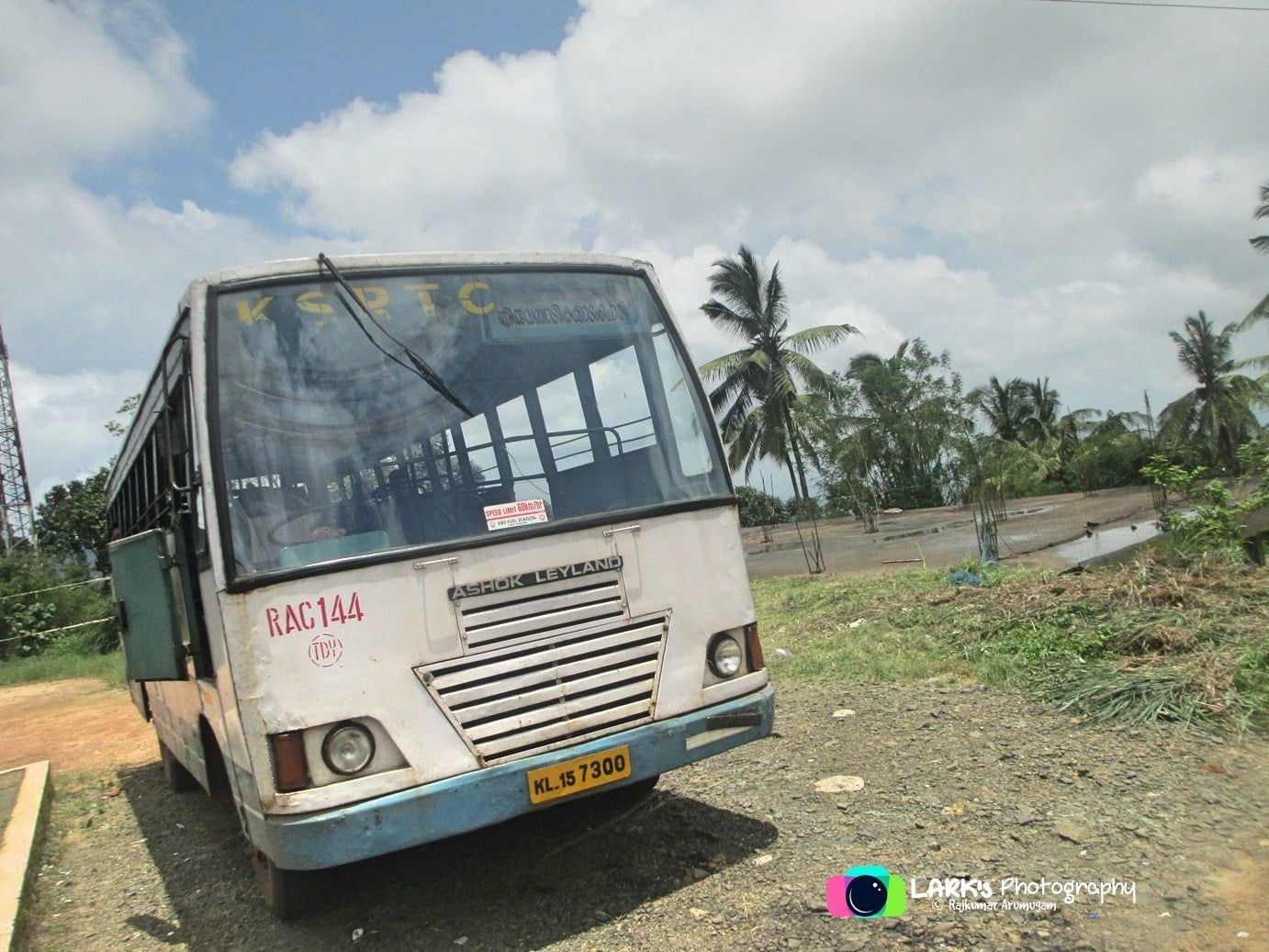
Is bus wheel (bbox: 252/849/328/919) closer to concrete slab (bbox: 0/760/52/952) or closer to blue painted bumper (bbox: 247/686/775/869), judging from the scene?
blue painted bumper (bbox: 247/686/775/869)

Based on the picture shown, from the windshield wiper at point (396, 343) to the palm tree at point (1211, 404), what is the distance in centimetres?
3825

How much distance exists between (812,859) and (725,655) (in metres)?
0.89

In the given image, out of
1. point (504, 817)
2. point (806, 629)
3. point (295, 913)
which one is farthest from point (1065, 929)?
point (806, 629)

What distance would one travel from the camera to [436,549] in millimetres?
3672

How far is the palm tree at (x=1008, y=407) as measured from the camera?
4762 centimetres

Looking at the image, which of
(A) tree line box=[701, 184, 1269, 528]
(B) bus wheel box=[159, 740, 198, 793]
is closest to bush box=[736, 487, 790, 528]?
(A) tree line box=[701, 184, 1269, 528]

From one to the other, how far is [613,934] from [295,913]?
58.1 inches

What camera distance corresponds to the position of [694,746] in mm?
3986

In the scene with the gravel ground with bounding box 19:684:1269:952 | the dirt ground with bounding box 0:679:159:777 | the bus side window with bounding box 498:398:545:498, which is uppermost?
the bus side window with bounding box 498:398:545:498

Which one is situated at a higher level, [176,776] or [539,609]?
[539,609]

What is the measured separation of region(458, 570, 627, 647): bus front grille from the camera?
12.1ft

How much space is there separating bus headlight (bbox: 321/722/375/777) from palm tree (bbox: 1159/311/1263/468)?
127 ft

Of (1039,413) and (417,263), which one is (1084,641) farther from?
(1039,413)

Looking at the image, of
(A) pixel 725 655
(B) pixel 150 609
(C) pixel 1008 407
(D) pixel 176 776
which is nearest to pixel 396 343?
(A) pixel 725 655
